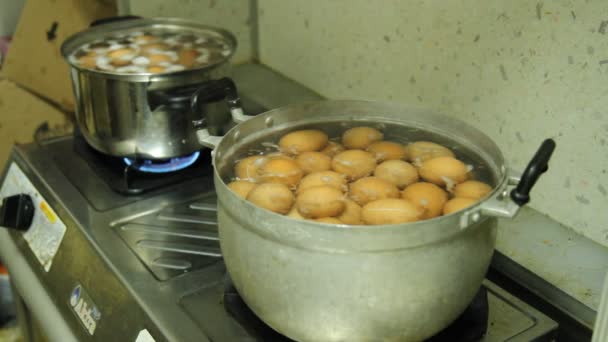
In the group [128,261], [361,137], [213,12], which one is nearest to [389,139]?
[361,137]

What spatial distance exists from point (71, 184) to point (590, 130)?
883 millimetres

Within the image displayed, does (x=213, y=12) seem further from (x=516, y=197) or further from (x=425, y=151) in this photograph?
A: (x=516, y=197)

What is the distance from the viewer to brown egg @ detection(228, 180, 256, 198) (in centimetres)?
76

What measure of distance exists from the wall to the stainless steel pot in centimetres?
37

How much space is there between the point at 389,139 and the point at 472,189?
16 centimetres

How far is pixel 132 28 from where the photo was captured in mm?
1357

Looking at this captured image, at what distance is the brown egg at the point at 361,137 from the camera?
865 millimetres

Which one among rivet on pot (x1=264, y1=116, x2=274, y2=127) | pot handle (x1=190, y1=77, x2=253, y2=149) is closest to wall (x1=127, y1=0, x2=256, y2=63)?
pot handle (x1=190, y1=77, x2=253, y2=149)

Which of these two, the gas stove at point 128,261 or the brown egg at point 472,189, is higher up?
the brown egg at point 472,189

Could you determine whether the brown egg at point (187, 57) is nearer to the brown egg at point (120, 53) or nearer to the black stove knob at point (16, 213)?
the brown egg at point (120, 53)

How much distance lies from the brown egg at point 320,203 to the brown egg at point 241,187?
69 mm

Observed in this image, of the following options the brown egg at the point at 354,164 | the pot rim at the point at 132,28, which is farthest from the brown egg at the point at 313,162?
the pot rim at the point at 132,28

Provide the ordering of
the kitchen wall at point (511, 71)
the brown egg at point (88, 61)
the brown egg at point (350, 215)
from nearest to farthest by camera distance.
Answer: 1. the brown egg at point (350, 215)
2. the kitchen wall at point (511, 71)
3. the brown egg at point (88, 61)

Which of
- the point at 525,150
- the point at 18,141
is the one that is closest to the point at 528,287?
the point at 525,150
